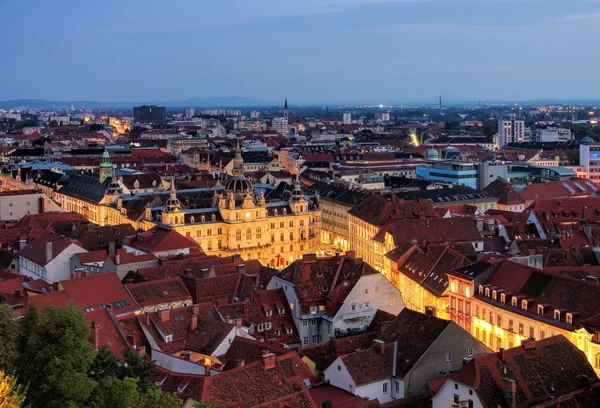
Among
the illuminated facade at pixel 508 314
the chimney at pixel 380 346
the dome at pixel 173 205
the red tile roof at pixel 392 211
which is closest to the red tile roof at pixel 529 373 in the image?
the illuminated facade at pixel 508 314

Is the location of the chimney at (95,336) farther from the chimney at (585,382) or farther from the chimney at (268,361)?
the chimney at (585,382)

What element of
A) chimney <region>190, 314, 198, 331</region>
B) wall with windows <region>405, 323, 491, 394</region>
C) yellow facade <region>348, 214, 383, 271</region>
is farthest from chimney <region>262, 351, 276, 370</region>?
yellow facade <region>348, 214, 383, 271</region>

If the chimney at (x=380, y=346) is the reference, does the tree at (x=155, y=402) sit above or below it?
above

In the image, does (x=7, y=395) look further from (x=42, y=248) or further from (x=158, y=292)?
(x=42, y=248)

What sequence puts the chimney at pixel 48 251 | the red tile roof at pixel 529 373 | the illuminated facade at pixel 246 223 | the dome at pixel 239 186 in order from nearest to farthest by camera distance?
1. the red tile roof at pixel 529 373
2. the chimney at pixel 48 251
3. the illuminated facade at pixel 246 223
4. the dome at pixel 239 186

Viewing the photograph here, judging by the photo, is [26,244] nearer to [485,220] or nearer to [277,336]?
[277,336]

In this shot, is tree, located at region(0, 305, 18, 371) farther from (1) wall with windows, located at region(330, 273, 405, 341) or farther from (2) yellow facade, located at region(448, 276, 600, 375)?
(2) yellow facade, located at region(448, 276, 600, 375)
